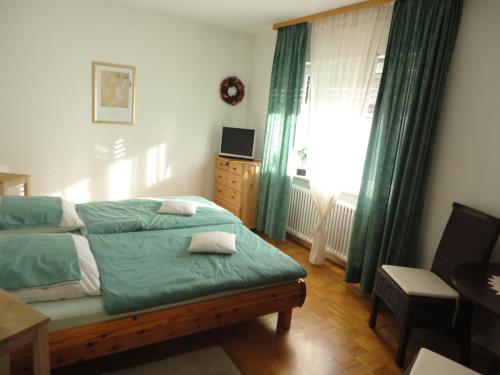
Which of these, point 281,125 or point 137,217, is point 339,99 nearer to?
point 281,125

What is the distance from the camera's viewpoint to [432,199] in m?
2.57

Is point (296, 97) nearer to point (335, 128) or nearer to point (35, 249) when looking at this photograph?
point (335, 128)

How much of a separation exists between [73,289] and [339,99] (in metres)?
2.66

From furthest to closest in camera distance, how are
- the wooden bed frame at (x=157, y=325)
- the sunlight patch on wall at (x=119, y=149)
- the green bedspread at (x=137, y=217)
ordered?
the sunlight patch on wall at (x=119, y=149) → the green bedspread at (x=137, y=217) → the wooden bed frame at (x=157, y=325)

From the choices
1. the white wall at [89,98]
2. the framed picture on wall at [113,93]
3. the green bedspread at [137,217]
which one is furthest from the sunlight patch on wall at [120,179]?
the green bedspread at [137,217]

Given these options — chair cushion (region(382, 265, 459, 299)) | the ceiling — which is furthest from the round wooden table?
the ceiling

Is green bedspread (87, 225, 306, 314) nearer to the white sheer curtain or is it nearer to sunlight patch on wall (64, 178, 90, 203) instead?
the white sheer curtain

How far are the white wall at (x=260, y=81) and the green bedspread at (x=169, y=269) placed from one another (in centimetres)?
217

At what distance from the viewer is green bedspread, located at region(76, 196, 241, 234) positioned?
257 centimetres

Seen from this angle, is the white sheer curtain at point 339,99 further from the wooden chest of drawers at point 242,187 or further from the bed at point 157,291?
the bed at point 157,291

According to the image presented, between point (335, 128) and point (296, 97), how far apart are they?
684 mm

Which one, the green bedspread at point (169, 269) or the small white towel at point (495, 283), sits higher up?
Answer: the small white towel at point (495, 283)

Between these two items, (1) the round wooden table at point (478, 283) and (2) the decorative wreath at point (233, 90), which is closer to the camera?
(1) the round wooden table at point (478, 283)

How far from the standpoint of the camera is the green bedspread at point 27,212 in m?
2.33
